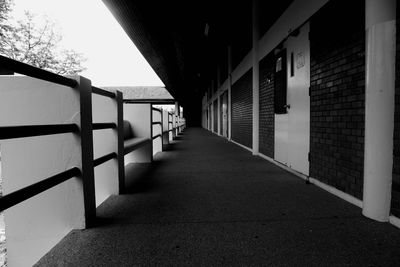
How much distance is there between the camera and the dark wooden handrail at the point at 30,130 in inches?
41.8

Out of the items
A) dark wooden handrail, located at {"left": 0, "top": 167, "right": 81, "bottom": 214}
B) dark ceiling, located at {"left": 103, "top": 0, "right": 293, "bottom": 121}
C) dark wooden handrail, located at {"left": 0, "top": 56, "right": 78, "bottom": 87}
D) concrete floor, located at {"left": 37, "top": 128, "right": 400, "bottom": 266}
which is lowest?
concrete floor, located at {"left": 37, "top": 128, "right": 400, "bottom": 266}

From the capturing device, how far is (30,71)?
4.09 ft

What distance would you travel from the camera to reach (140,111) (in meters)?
4.49

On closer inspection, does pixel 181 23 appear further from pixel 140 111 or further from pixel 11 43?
pixel 11 43

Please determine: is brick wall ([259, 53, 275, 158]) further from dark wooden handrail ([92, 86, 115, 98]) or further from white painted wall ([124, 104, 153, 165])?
dark wooden handrail ([92, 86, 115, 98])

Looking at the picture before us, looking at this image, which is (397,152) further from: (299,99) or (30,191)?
(30,191)

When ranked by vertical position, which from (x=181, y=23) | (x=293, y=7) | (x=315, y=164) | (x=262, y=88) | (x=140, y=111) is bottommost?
(x=315, y=164)

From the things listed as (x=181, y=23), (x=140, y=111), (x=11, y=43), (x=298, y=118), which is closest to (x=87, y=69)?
(x=11, y=43)

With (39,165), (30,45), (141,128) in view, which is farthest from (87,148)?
(30,45)

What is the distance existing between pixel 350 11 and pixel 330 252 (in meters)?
2.27

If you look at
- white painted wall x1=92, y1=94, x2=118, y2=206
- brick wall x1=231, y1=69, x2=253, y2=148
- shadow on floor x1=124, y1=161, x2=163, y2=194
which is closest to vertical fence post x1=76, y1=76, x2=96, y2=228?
white painted wall x1=92, y1=94, x2=118, y2=206

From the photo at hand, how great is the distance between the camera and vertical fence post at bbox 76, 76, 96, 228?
176 cm

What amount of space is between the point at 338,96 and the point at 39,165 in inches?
115

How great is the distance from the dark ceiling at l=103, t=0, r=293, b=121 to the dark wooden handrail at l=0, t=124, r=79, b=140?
4107 millimetres
